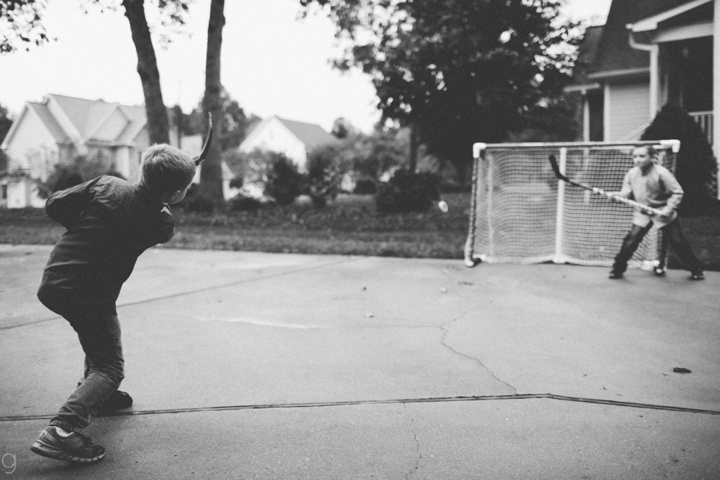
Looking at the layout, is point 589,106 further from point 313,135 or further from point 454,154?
point 313,135

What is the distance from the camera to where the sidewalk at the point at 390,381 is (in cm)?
270

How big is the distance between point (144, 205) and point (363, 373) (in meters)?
1.84

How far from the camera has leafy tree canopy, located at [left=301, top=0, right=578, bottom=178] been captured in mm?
16000

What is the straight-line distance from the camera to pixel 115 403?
3254mm

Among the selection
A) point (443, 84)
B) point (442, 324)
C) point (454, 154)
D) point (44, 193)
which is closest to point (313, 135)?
point (44, 193)

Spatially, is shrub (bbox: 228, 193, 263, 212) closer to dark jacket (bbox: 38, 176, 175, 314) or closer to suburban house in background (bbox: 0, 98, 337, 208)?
dark jacket (bbox: 38, 176, 175, 314)

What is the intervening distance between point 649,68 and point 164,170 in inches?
716

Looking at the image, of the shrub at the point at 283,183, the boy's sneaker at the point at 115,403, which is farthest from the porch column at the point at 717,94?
the boy's sneaker at the point at 115,403

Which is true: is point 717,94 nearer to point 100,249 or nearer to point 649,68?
point 649,68

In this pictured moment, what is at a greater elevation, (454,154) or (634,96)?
(634,96)

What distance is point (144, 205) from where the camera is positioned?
2893mm

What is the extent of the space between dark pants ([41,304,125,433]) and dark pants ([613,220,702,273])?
6.30 meters

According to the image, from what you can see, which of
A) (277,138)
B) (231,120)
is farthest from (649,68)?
(231,120)

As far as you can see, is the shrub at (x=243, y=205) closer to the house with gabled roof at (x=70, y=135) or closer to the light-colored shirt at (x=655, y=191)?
the light-colored shirt at (x=655, y=191)
